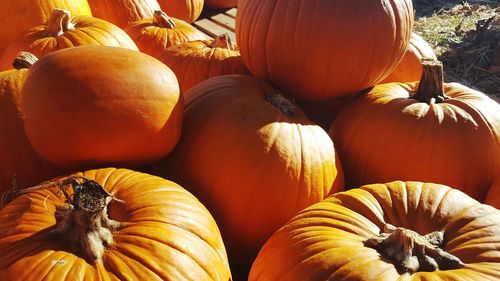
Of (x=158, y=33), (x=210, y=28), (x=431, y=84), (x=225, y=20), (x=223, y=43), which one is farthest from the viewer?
(x=225, y=20)

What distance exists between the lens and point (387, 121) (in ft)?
5.81

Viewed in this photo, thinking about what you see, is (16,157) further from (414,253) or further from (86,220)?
(414,253)

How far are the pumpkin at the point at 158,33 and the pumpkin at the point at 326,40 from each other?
904 mm

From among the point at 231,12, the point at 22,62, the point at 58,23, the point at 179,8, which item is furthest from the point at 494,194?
the point at 231,12

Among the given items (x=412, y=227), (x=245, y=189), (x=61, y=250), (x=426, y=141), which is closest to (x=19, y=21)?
(x=245, y=189)

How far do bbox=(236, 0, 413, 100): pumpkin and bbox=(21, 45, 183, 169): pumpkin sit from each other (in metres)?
0.46

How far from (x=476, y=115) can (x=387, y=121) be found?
28 centimetres

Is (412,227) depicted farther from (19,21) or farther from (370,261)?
(19,21)

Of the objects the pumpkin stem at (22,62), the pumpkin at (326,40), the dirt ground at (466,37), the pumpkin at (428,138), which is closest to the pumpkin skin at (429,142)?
the pumpkin at (428,138)

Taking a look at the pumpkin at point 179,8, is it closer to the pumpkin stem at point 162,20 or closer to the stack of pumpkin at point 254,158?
the pumpkin stem at point 162,20

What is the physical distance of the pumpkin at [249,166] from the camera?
61.2 inches

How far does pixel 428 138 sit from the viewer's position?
1.72m

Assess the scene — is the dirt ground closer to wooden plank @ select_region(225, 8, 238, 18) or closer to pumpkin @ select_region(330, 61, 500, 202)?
wooden plank @ select_region(225, 8, 238, 18)

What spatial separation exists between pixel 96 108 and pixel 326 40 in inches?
29.8
